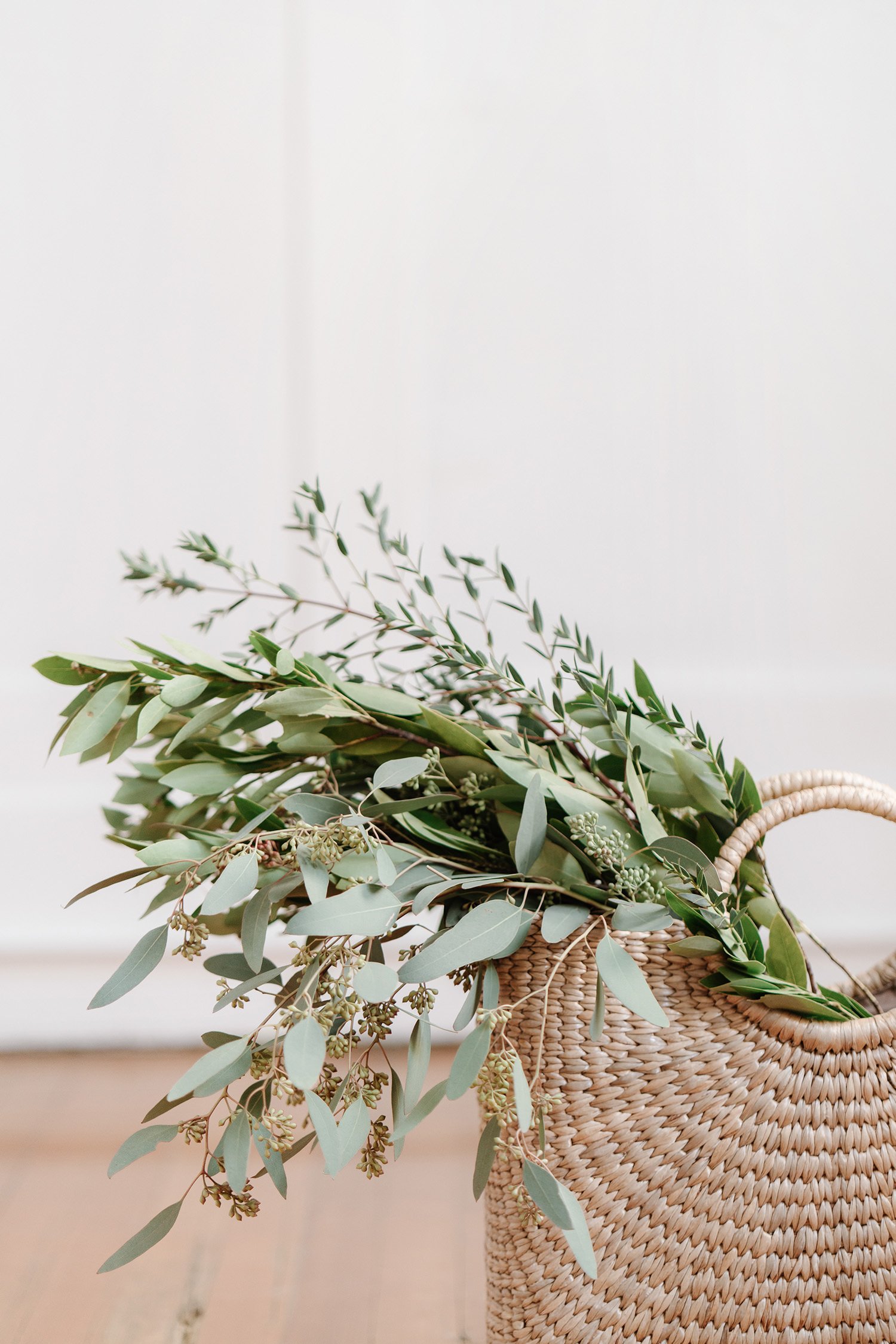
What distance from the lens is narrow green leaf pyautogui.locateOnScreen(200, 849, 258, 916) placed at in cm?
38

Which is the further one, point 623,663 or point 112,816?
point 623,663

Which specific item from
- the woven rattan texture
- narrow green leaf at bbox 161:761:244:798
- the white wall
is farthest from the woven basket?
the white wall

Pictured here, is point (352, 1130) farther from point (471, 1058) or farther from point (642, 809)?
point (642, 809)

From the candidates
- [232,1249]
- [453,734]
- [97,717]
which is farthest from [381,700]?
[232,1249]

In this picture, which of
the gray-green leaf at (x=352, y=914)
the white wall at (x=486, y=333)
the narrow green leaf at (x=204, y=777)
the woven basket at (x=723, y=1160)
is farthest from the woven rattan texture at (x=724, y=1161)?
the white wall at (x=486, y=333)

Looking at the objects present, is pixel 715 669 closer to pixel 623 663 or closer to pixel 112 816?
pixel 623 663

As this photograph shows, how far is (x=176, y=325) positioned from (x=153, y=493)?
220 mm

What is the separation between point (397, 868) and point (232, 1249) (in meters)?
0.51

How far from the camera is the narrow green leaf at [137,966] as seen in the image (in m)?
0.39

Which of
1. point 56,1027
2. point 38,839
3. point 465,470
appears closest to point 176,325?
point 465,470

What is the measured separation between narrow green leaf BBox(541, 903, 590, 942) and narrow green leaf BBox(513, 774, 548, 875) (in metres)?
0.02

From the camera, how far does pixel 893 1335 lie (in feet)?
1.46

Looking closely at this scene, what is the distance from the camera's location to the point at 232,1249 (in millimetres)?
775

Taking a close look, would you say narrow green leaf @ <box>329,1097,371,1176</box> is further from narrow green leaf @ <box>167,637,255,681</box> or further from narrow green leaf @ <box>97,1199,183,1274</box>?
narrow green leaf @ <box>167,637,255,681</box>
